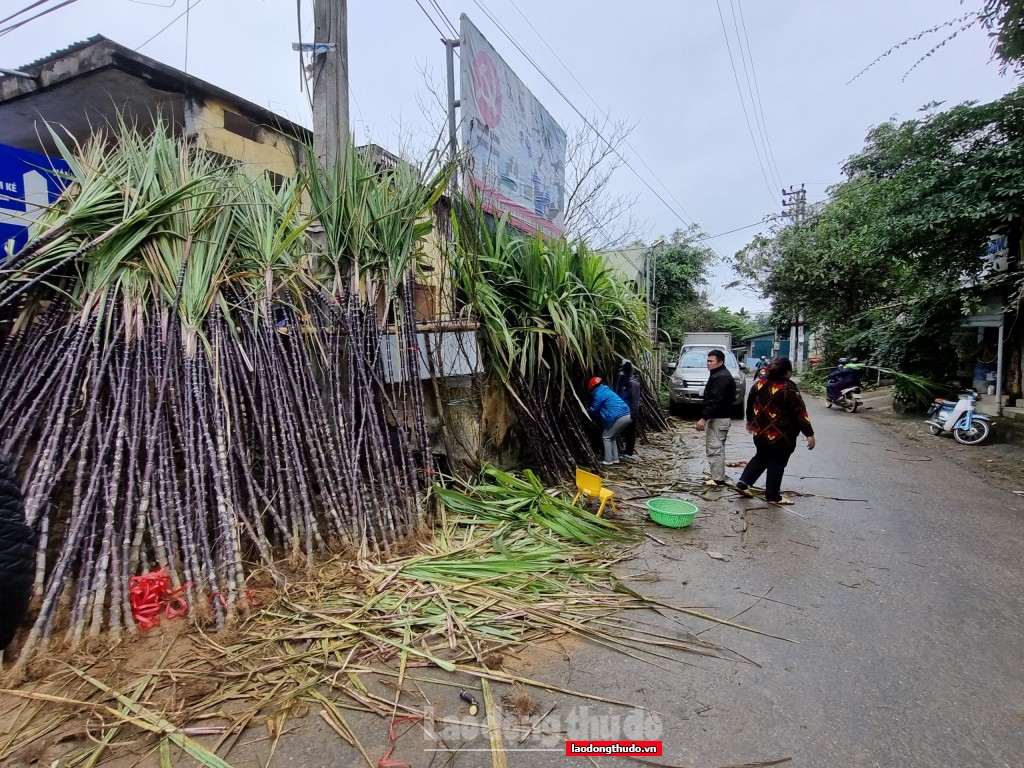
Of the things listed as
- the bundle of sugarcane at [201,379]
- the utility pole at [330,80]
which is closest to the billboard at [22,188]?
the bundle of sugarcane at [201,379]

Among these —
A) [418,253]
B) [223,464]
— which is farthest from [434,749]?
→ [418,253]

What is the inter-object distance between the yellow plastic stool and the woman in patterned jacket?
1.59m

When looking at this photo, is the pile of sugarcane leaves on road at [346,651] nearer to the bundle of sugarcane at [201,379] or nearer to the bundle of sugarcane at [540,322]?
the bundle of sugarcane at [201,379]

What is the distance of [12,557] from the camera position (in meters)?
1.75

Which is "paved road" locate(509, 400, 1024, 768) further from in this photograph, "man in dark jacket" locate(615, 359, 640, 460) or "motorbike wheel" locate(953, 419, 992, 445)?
"motorbike wheel" locate(953, 419, 992, 445)

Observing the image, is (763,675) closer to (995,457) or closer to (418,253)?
(418,253)

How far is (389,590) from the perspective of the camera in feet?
9.02

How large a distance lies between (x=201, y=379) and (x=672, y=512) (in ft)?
11.3

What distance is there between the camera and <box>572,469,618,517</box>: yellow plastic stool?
422 cm

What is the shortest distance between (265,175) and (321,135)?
0.55 metres

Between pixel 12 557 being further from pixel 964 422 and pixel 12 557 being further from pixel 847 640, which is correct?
pixel 964 422

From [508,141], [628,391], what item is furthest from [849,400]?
[508,141]

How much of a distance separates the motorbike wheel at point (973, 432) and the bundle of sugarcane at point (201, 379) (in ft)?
28.7

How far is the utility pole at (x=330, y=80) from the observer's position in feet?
12.2
